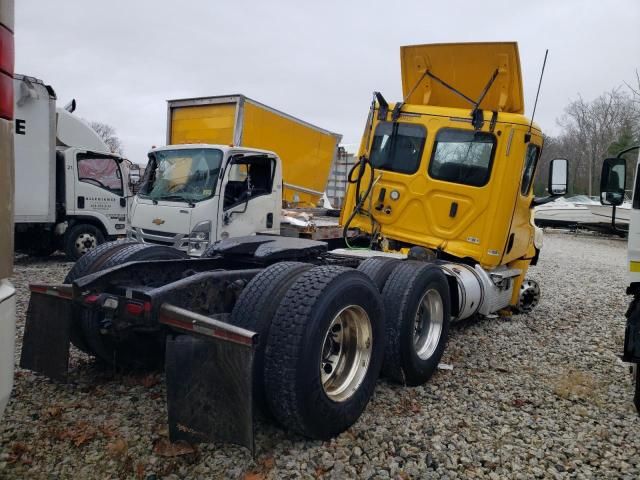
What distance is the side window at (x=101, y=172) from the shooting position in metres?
10.4

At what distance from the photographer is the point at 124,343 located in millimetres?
3727

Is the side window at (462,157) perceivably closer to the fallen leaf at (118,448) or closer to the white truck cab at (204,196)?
the white truck cab at (204,196)

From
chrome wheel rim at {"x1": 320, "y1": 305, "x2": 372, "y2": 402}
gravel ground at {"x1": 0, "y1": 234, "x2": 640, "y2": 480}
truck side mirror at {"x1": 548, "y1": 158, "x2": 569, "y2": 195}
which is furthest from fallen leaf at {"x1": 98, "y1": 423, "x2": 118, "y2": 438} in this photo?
truck side mirror at {"x1": 548, "y1": 158, "x2": 569, "y2": 195}

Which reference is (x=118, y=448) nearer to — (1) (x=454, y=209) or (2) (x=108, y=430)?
(2) (x=108, y=430)

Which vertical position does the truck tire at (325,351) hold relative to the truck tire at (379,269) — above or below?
below

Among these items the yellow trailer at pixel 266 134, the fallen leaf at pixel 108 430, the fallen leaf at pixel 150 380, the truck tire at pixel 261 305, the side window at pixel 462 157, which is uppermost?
the yellow trailer at pixel 266 134

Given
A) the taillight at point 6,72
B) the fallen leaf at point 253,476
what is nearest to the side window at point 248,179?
the fallen leaf at point 253,476

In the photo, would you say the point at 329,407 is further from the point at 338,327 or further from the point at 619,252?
the point at 619,252

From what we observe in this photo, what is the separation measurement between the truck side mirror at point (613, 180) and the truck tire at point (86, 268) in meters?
4.03

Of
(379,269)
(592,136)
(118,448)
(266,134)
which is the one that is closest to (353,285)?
(379,269)

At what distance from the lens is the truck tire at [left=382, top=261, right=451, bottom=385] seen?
3830 mm

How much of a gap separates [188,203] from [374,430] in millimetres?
5033

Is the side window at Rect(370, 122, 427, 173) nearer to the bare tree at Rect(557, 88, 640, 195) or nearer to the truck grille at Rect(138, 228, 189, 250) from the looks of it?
the truck grille at Rect(138, 228, 189, 250)

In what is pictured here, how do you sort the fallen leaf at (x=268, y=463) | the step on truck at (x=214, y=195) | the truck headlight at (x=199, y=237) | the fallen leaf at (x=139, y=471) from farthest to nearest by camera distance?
1. the step on truck at (x=214, y=195)
2. the truck headlight at (x=199, y=237)
3. the fallen leaf at (x=268, y=463)
4. the fallen leaf at (x=139, y=471)
